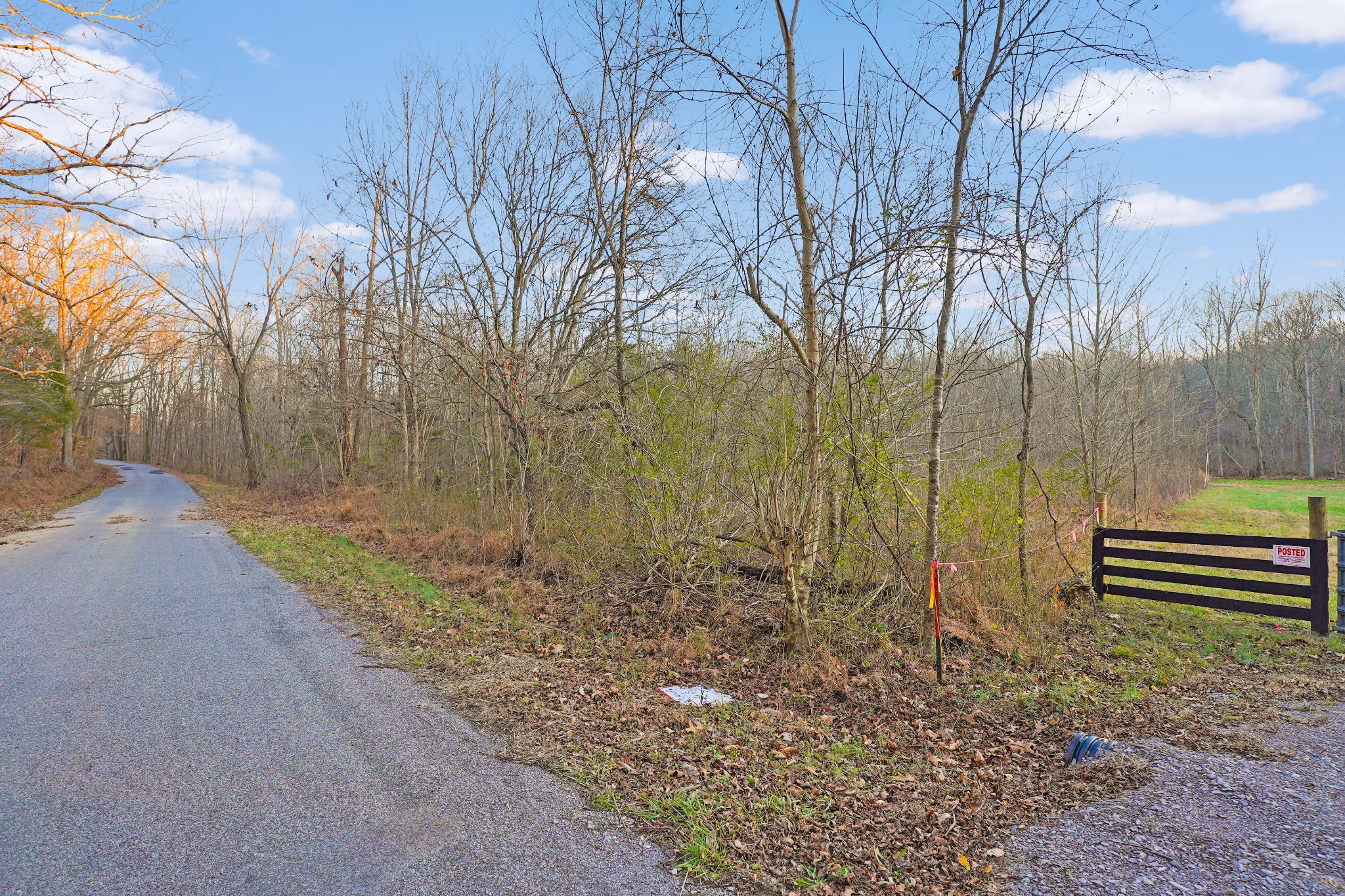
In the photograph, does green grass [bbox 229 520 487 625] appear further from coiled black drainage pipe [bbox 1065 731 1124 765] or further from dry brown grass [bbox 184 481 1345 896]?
coiled black drainage pipe [bbox 1065 731 1124 765]

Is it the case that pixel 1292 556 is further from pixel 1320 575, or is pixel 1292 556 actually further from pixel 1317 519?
pixel 1317 519

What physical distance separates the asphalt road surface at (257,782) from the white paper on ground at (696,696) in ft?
5.34

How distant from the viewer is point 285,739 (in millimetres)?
4434

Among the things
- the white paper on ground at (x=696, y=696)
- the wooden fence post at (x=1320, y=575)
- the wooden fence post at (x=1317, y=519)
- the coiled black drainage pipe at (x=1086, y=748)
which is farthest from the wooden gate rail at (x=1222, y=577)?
the white paper on ground at (x=696, y=696)

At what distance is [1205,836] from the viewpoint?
358cm

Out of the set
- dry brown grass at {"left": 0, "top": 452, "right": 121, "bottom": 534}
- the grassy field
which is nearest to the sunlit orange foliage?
dry brown grass at {"left": 0, "top": 452, "right": 121, "bottom": 534}

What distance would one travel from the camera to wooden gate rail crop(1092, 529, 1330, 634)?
7812 mm

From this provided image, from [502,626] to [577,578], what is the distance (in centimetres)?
164

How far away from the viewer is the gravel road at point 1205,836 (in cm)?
320

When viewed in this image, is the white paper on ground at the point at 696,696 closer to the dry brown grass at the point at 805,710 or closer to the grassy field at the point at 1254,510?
the dry brown grass at the point at 805,710

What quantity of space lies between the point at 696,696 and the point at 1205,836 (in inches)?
130

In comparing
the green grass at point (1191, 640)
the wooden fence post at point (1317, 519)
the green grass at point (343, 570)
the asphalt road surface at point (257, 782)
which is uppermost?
the wooden fence post at point (1317, 519)

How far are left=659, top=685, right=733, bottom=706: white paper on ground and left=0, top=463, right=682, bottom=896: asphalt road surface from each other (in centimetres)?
163

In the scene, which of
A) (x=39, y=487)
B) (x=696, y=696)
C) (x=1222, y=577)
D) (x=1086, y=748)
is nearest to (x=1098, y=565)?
(x=1222, y=577)
